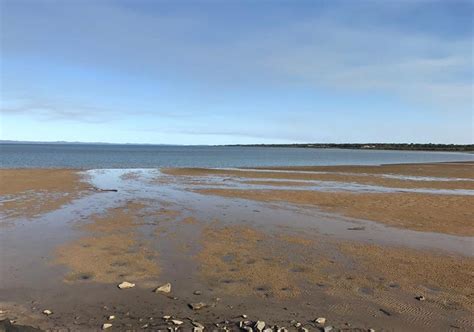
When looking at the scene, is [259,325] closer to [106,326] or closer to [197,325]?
[197,325]

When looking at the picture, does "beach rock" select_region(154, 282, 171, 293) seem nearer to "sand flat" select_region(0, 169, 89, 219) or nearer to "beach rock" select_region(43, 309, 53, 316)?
"beach rock" select_region(43, 309, 53, 316)

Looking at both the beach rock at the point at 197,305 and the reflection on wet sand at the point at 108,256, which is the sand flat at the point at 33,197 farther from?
the beach rock at the point at 197,305

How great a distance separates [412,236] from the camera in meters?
11.9

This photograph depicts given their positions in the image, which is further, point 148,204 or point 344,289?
point 148,204

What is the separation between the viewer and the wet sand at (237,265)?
6.19 meters

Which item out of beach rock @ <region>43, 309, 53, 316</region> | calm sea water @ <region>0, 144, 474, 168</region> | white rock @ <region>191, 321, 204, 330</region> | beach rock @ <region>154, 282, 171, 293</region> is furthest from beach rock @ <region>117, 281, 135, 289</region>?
calm sea water @ <region>0, 144, 474, 168</region>

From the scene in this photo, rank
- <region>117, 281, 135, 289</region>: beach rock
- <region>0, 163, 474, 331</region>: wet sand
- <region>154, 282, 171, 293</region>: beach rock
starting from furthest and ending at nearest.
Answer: <region>117, 281, 135, 289</region>: beach rock, <region>154, 282, 171, 293</region>: beach rock, <region>0, 163, 474, 331</region>: wet sand

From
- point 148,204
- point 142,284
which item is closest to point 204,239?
point 142,284

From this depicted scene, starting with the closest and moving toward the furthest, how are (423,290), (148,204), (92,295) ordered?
(92,295), (423,290), (148,204)

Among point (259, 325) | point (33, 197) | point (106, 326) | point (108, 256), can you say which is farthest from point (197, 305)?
point (33, 197)

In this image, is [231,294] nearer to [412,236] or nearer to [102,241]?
[102,241]

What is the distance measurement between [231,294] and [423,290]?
352cm

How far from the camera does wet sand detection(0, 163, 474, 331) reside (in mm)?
6191

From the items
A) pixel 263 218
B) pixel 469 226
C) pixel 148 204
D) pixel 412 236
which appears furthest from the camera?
pixel 148 204
